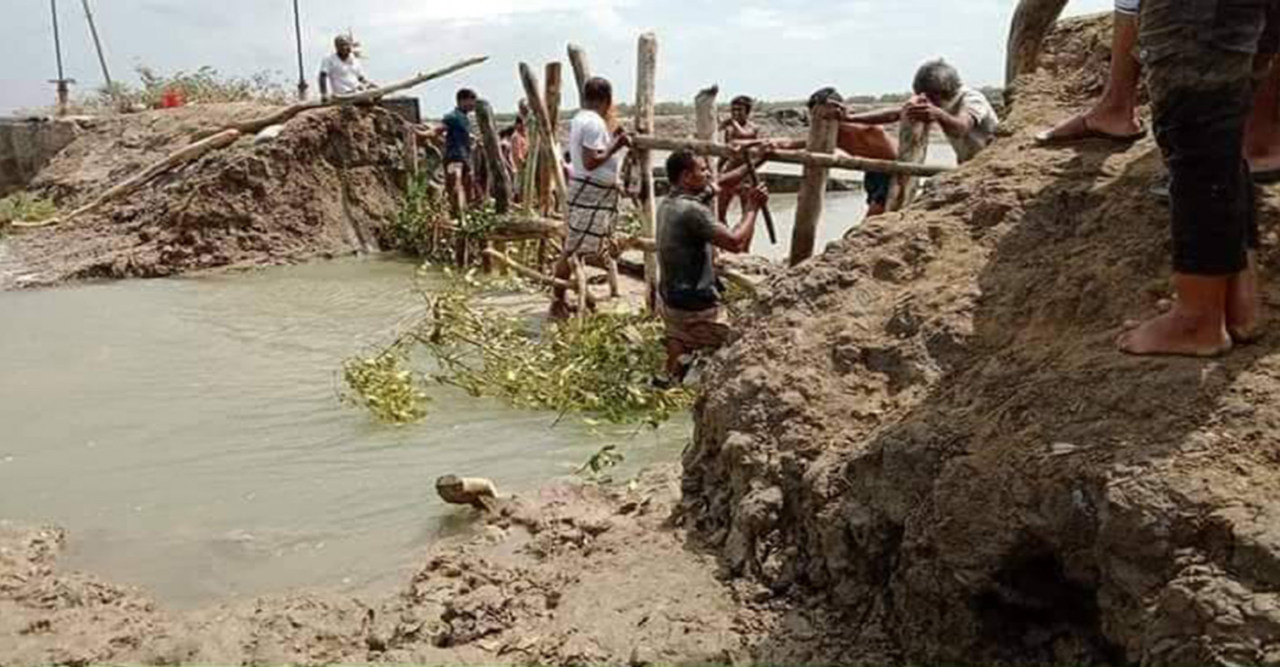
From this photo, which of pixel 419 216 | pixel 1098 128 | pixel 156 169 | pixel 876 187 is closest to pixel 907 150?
pixel 876 187

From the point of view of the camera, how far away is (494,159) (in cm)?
1176

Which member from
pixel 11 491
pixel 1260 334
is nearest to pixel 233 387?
pixel 11 491

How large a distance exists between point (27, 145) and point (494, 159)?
381 inches

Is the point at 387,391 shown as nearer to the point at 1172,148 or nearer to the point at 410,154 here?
the point at 1172,148

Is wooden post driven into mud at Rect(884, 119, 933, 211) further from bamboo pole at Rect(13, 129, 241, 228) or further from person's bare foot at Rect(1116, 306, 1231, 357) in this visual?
bamboo pole at Rect(13, 129, 241, 228)

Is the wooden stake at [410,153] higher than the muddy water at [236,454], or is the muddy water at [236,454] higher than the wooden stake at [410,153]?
the wooden stake at [410,153]

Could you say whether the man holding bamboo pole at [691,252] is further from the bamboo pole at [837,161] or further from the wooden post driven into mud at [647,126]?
the wooden post driven into mud at [647,126]

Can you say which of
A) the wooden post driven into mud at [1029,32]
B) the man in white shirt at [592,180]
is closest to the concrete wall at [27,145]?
the man in white shirt at [592,180]

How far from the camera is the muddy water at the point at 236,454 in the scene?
497cm

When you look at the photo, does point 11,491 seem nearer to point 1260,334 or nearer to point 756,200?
point 756,200

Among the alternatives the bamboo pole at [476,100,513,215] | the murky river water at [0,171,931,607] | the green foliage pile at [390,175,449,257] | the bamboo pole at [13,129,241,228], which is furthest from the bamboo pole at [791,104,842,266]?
the bamboo pole at [13,129,241,228]

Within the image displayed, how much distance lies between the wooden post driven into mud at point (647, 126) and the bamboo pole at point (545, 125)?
1.58 meters

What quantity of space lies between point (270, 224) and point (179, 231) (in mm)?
958

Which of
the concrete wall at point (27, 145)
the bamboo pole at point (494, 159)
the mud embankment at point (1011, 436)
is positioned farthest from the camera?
the concrete wall at point (27, 145)
